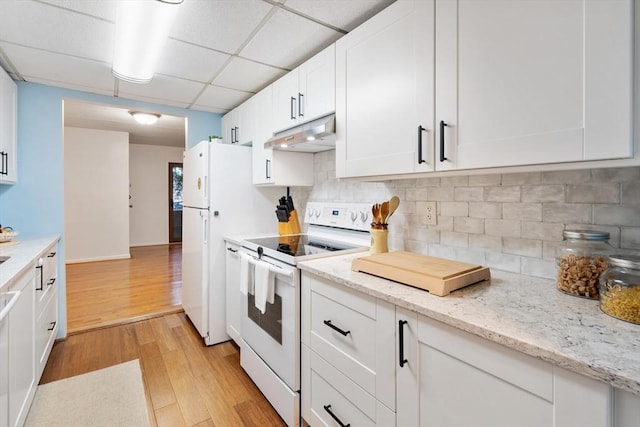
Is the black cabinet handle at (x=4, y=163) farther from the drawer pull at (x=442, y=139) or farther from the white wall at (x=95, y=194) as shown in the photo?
the white wall at (x=95, y=194)

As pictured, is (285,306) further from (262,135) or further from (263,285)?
(262,135)

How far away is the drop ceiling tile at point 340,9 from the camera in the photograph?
1.48 metres

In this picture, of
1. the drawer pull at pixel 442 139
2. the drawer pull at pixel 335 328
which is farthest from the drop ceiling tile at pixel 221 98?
the drawer pull at pixel 335 328

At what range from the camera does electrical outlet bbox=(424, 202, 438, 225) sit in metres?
1.59

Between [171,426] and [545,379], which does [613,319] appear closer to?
[545,379]

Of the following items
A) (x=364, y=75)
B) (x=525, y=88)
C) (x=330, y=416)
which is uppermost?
(x=364, y=75)

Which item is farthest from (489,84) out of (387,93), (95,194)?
(95,194)

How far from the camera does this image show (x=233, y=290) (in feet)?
7.97

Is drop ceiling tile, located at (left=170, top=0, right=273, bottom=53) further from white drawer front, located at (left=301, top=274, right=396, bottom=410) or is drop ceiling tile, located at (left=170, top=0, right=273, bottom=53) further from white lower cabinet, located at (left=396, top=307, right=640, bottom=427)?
white lower cabinet, located at (left=396, top=307, right=640, bottom=427)

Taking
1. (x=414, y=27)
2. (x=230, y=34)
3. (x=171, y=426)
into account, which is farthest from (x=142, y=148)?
(x=414, y=27)

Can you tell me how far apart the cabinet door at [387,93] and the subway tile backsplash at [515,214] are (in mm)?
339

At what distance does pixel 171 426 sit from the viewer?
5.35 feet

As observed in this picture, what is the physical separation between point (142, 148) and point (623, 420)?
→ 26.0ft

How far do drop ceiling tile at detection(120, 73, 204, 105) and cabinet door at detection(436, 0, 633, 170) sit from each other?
80.7 inches
